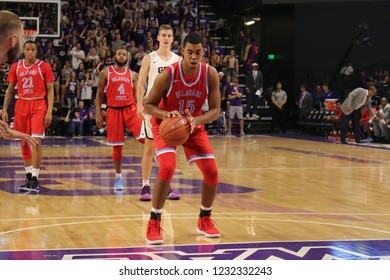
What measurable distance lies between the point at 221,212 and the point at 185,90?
2.01 meters

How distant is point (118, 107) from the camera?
10.1 meters

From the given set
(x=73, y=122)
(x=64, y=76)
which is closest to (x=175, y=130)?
(x=73, y=122)

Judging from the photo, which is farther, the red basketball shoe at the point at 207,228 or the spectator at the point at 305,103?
the spectator at the point at 305,103

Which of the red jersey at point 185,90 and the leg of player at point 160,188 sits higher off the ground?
the red jersey at point 185,90

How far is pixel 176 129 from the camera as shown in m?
6.58

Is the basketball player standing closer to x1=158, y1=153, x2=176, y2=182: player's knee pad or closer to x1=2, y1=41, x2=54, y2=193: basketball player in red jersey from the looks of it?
x1=2, y1=41, x2=54, y2=193: basketball player in red jersey

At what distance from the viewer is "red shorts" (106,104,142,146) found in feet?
33.0

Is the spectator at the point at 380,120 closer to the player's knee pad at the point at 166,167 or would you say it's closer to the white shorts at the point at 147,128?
the white shorts at the point at 147,128

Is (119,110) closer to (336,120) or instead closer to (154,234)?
(154,234)

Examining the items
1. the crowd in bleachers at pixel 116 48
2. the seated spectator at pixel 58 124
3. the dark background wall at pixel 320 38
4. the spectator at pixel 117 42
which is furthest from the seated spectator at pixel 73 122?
the dark background wall at pixel 320 38

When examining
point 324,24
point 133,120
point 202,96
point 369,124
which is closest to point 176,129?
point 202,96

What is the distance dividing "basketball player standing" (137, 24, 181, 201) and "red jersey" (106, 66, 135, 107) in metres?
0.84

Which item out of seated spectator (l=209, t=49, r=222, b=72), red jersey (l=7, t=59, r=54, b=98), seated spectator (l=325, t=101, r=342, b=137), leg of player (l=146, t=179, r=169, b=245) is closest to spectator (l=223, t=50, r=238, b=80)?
seated spectator (l=209, t=49, r=222, b=72)

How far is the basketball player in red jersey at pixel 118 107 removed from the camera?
33.0 feet
